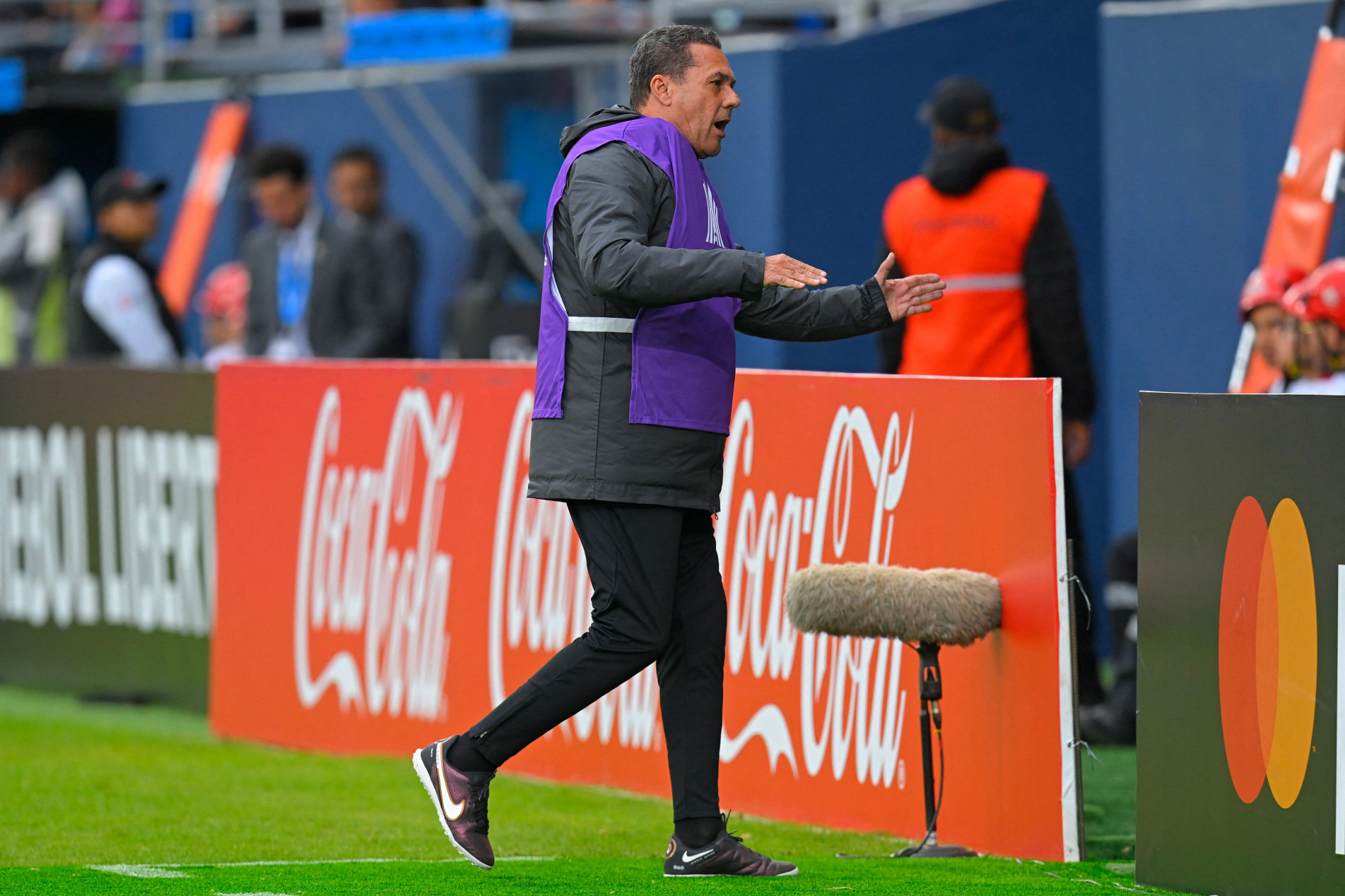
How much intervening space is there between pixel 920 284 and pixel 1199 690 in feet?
3.80

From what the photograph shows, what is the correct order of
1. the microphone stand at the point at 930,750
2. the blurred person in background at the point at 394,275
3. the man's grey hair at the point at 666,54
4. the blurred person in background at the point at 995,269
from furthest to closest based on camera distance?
the blurred person in background at the point at 394,275
the blurred person in background at the point at 995,269
the microphone stand at the point at 930,750
the man's grey hair at the point at 666,54

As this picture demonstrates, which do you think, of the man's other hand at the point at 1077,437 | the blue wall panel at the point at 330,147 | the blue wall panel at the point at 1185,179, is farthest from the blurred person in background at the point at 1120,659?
the blue wall panel at the point at 330,147

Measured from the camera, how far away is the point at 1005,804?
5742mm

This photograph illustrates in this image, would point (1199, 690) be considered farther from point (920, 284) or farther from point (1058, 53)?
point (1058, 53)

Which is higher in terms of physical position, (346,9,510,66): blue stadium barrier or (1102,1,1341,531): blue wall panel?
(346,9,510,66): blue stadium barrier

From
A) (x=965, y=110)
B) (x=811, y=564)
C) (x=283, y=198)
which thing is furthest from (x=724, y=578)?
(x=283, y=198)

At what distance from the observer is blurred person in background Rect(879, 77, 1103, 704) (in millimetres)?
8039

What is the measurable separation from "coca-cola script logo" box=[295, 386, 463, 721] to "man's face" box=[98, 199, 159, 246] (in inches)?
127

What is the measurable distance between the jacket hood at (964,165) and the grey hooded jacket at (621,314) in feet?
9.88

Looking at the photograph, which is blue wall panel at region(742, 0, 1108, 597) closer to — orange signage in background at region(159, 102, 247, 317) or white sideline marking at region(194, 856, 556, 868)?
white sideline marking at region(194, 856, 556, 868)

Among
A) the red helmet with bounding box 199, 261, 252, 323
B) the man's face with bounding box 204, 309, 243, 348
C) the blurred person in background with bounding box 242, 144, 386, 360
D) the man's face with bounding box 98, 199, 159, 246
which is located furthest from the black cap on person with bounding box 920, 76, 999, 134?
the man's face with bounding box 204, 309, 243, 348

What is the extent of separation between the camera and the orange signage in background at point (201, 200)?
52.8ft

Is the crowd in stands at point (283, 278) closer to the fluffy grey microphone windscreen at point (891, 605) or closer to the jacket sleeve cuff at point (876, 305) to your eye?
the fluffy grey microphone windscreen at point (891, 605)

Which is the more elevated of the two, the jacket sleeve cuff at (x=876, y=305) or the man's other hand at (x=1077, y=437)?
the jacket sleeve cuff at (x=876, y=305)
